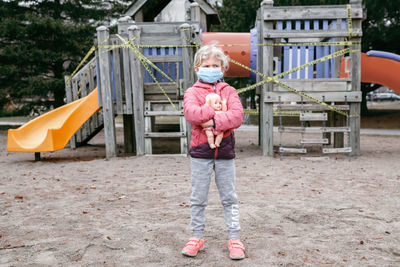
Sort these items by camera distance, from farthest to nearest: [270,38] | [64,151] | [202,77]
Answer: [64,151], [270,38], [202,77]

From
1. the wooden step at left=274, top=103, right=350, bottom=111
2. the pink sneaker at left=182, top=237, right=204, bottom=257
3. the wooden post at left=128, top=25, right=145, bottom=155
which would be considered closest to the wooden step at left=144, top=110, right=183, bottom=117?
the wooden post at left=128, top=25, right=145, bottom=155

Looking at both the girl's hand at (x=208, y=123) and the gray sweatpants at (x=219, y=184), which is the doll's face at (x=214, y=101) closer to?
the girl's hand at (x=208, y=123)

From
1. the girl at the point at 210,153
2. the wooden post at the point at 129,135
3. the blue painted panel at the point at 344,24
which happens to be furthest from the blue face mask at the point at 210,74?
the wooden post at the point at 129,135

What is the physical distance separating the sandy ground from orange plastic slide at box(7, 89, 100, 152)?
3.03 feet

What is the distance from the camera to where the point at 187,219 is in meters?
3.97

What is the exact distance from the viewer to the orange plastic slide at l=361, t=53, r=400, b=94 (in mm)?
8414

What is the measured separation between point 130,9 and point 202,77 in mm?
9175

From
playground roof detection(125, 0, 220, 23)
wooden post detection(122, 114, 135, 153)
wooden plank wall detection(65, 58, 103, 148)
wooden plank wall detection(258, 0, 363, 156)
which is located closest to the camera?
wooden plank wall detection(258, 0, 363, 156)

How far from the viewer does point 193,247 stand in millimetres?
3035

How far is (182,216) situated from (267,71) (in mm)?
5051

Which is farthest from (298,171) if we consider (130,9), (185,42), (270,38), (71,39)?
(71,39)

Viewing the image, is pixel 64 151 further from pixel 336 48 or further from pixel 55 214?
pixel 336 48

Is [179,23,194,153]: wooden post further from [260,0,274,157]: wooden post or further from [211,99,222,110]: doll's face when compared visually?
[211,99,222,110]: doll's face

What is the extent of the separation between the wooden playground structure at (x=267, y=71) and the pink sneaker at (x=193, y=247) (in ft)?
→ 17.5
